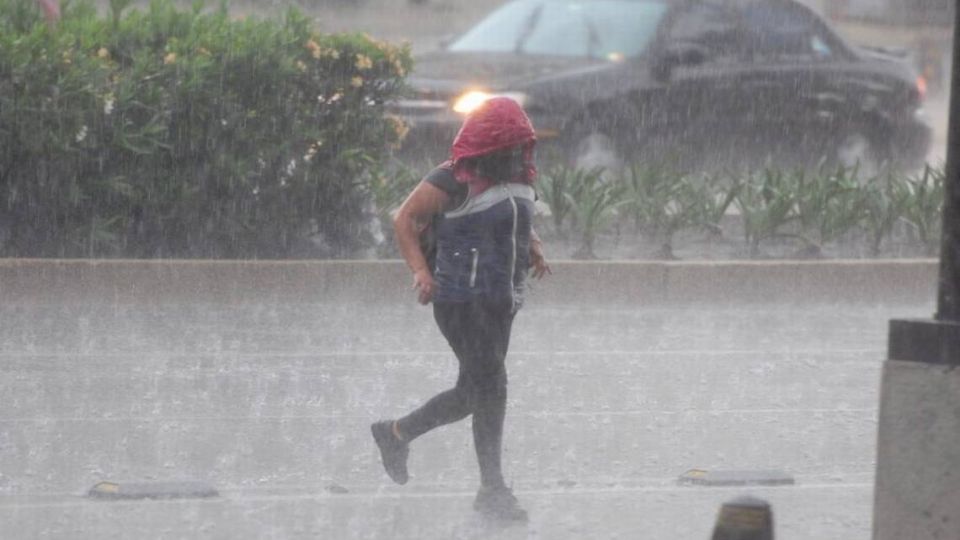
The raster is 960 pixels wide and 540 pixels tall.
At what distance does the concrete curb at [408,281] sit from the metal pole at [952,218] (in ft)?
21.8

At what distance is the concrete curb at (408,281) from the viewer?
11078 mm

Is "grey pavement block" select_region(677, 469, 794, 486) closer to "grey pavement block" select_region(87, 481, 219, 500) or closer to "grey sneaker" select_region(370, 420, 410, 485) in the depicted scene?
"grey sneaker" select_region(370, 420, 410, 485)

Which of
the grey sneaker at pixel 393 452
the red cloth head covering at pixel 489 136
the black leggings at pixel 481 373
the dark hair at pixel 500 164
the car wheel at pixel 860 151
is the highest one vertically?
the red cloth head covering at pixel 489 136

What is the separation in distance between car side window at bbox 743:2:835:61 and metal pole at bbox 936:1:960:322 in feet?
40.9

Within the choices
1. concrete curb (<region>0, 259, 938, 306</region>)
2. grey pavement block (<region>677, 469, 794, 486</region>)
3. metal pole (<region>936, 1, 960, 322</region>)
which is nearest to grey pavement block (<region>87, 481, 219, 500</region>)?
grey pavement block (<region>677, 469, 794, 486</region>)

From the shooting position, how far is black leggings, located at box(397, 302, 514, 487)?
6.42 metres

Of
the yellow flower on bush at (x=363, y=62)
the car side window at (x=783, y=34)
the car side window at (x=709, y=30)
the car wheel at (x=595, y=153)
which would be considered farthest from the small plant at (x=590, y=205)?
the car side window at (x=783, y=34)

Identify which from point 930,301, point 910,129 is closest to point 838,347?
point 930,301

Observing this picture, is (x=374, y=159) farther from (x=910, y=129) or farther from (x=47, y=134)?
(x=910, y=129)

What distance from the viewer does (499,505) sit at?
650 centimetres

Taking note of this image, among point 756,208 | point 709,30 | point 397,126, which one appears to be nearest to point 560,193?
point 397,126

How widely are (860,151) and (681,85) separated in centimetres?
236

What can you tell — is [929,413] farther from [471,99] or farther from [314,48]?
[471,99]

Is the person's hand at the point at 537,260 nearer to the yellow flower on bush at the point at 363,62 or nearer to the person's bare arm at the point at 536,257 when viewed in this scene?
the person's bare arm at the point at 536,257
